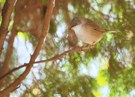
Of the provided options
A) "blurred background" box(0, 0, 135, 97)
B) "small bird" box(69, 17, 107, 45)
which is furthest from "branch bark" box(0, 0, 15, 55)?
"blurred background" box(0, 0, 135, 97)

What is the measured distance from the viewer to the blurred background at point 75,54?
83.3 inches

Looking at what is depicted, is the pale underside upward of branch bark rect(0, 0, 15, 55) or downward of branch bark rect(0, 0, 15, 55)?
downward

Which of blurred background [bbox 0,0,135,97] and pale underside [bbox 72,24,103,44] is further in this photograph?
blurred background [bbox 0,0,135,97]

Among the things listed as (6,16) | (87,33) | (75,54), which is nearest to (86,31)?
(87,33)

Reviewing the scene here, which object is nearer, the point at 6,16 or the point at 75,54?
the point at 6,16

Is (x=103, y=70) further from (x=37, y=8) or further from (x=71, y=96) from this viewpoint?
(x=37, y=8)

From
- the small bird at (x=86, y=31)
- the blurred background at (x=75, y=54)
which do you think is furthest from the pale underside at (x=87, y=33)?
the blurred background at (x=75, y=54)

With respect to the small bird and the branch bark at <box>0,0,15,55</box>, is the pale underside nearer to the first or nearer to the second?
the small bird

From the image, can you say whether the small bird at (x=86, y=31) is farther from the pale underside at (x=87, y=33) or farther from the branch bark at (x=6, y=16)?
the branch bark at (x=6, y=16)

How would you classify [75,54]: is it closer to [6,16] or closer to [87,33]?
[87,33]

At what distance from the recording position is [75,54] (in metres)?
2.15

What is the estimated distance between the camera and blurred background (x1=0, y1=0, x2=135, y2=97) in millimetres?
2115

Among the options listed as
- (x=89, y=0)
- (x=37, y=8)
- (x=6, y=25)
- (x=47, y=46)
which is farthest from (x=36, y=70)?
(x=6, y=25)

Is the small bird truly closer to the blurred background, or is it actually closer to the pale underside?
the pale underside
